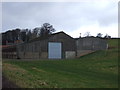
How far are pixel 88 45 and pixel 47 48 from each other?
12996 millimetres

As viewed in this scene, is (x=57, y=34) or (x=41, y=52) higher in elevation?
(x=57, y=34)

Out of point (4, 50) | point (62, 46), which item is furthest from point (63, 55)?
point (4, 50)

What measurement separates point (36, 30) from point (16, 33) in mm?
10948

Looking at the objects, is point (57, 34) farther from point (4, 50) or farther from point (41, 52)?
point (4, 50)

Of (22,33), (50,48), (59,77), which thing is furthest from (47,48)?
(22,33)

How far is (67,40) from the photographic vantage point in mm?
73750

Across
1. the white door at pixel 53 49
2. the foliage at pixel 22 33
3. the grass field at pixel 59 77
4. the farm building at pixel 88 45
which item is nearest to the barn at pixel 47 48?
the white door at pixel 53 49

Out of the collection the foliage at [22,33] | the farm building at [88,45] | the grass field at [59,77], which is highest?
the foliage at [22,33]

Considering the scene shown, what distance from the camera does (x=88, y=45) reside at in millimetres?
78312

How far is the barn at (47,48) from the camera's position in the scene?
2832 inches

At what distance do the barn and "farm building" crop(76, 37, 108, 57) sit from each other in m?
4.73

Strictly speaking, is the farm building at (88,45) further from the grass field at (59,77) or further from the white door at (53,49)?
the grass field at (59,77)

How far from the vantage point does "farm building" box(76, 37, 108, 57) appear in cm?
7691

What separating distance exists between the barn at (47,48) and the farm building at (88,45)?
186 inches
